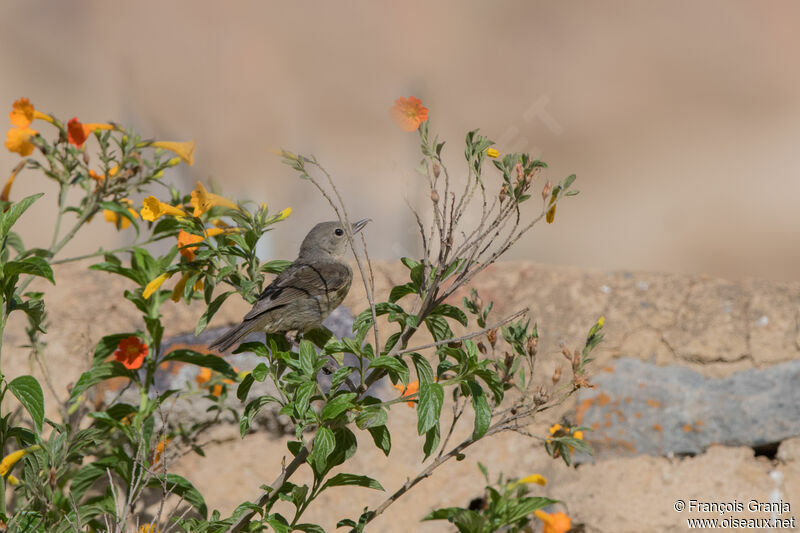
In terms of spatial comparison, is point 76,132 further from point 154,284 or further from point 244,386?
point 244,386

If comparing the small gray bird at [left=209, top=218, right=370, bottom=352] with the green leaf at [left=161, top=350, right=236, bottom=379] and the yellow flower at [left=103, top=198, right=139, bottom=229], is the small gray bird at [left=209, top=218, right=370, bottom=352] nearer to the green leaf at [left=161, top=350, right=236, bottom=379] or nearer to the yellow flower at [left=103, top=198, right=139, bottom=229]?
the green leaf at [left=161, top=350, right=236, bottom=379]

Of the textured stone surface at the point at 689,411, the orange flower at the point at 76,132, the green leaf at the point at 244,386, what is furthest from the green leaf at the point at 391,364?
the textured stone surface at the point at 689,411

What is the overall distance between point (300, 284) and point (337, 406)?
3.95 feet

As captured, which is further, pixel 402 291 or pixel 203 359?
pixel 203 359

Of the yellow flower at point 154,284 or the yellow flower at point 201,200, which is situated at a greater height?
the yellow flower at point 201,200

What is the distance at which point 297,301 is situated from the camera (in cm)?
300


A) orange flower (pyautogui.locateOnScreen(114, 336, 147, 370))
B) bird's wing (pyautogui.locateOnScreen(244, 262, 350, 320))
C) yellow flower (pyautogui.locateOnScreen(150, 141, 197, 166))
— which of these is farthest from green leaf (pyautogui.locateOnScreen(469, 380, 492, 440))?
yellow flower (pyautogui.locateOnScreen(150, 141, 197, 166))

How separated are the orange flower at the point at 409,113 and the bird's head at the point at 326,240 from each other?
4.57ft

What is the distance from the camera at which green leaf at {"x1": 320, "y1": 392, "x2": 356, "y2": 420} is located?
6.33 ft

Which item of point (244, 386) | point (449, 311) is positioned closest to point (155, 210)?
point (244, 386)

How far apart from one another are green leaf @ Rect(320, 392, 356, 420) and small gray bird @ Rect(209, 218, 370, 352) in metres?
0.84

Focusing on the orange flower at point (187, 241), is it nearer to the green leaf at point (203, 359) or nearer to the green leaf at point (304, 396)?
the green leaf at point (203, 359)

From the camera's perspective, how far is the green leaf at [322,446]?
6.32 feet

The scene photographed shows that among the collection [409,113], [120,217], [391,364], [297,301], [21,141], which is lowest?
[391,364]
